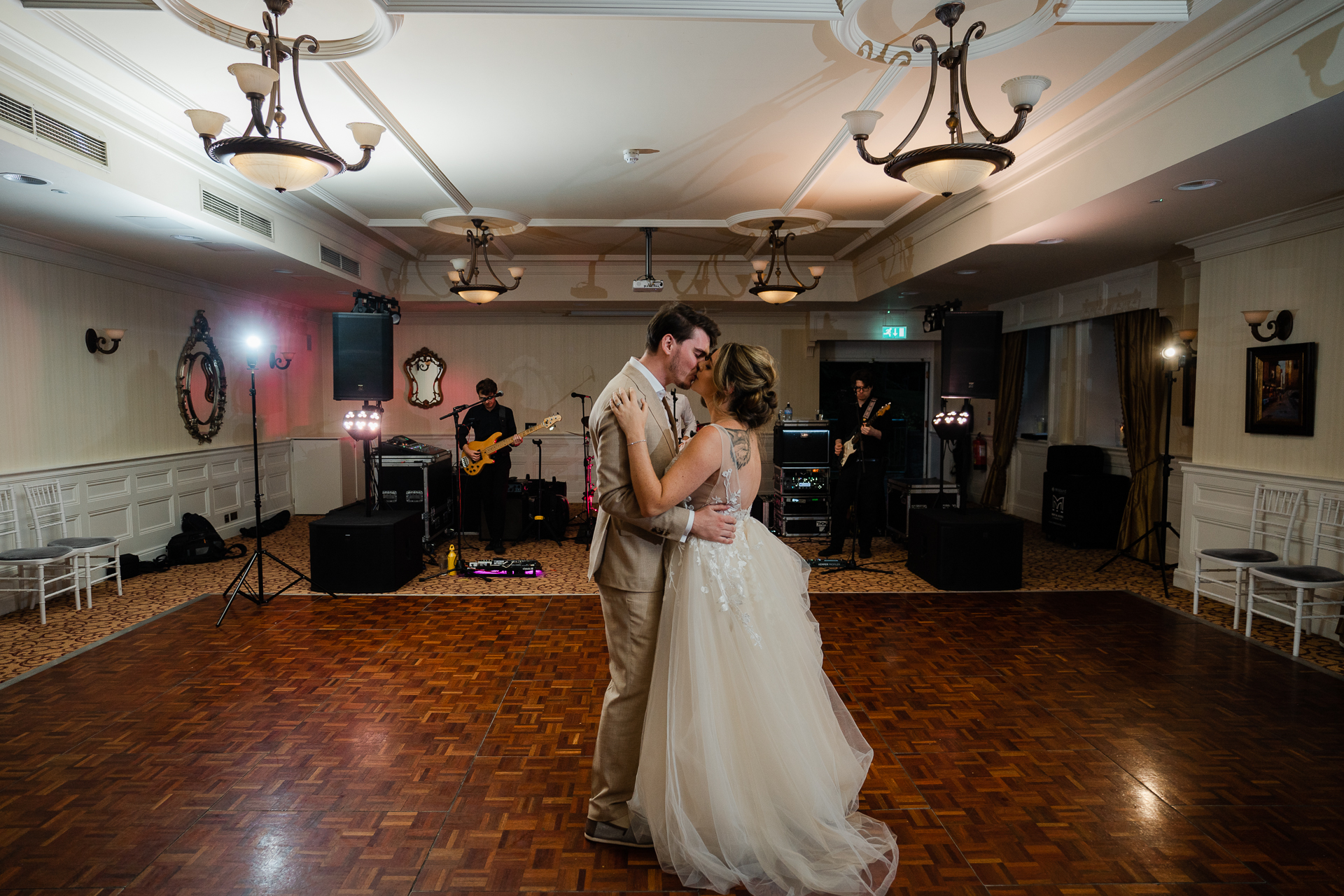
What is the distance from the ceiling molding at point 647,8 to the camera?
2.82 m

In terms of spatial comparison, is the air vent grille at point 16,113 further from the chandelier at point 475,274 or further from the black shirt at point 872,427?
the black shirt at point 872,427

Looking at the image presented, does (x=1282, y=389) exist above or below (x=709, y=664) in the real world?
above

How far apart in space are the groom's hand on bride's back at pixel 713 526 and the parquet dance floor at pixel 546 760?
3.42 ft

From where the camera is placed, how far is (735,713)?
208cm

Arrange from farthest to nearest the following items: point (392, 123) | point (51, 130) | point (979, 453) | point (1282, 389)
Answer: point (979, 453)
point (1282, 389)
point (392, 123)
point (51, 130)

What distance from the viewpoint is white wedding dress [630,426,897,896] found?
201 centimetres

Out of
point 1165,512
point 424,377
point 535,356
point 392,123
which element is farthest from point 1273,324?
point 424,377

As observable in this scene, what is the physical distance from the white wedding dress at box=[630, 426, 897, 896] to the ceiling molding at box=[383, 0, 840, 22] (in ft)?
6.16

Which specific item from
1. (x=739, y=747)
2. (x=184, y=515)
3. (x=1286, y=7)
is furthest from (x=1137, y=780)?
(x=184, y=515)

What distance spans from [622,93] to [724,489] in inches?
101

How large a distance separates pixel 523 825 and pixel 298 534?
6273 mm

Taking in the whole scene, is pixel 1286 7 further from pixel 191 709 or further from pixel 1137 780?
pixel 191 709

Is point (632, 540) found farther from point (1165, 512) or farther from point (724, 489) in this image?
point (1165, 512)

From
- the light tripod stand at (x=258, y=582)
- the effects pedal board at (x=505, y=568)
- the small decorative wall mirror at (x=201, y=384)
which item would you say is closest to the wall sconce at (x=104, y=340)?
the small decorative wall mirror at (x=201, y=384)
